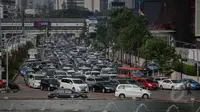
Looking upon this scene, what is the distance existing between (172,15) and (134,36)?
23.3m

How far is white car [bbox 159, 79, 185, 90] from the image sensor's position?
5295 centimetres

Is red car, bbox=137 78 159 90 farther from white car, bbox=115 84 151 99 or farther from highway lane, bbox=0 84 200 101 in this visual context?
white car, bbox=115 84 151 99

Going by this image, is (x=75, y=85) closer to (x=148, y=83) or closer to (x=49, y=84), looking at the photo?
(x=49, y=84)

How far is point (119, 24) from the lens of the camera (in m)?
98.9

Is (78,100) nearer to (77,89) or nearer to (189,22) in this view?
(77,89)

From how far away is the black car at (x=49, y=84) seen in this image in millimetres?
51656

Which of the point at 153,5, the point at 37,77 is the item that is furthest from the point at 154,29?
the point at 37,77

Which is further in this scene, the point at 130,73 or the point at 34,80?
the point at 130,73

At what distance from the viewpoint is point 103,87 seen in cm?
4959

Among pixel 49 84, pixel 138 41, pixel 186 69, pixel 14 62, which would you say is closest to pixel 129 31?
pixel 138 41

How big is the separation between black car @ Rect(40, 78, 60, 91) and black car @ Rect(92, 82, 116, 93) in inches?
131

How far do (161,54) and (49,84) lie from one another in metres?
16.8

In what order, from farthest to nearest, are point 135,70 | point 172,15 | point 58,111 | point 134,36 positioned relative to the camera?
point 172,15 → point 134,36 → point 135,70 → point 58,111

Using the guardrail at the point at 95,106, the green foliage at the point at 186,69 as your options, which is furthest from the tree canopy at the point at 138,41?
the guardrail at the point at 95,106
